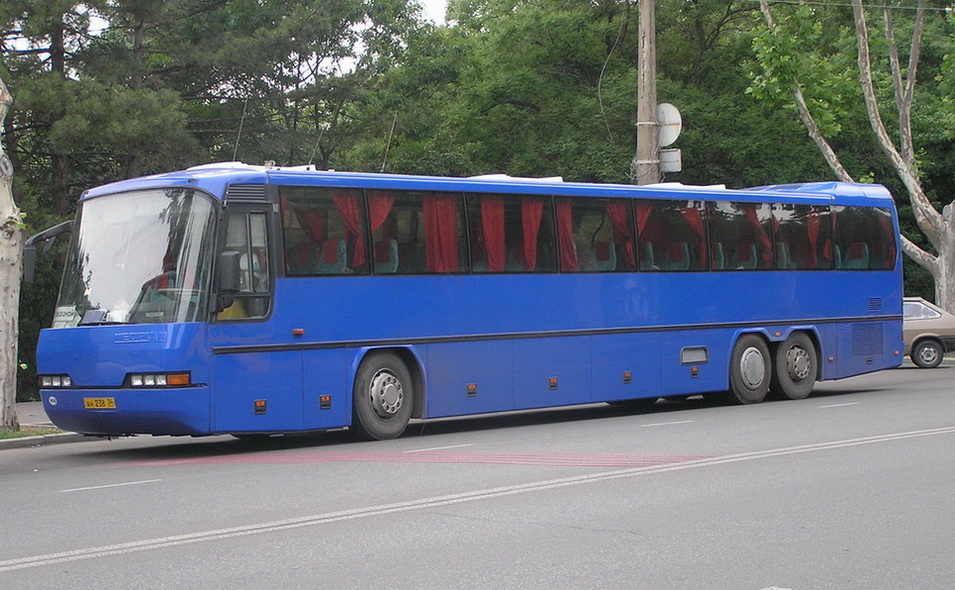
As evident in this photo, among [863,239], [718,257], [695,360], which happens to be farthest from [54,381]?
[863,239]

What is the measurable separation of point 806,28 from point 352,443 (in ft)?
66.7

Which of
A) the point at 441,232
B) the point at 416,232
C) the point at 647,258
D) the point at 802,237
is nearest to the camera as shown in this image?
the point at 416,232

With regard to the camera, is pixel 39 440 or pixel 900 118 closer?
pixel 39 440

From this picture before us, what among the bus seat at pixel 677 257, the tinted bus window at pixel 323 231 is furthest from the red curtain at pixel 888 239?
the tinted bus window at pixel 323 231

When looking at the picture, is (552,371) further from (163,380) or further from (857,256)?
(857,256)

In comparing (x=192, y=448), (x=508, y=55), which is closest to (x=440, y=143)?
(x=508, y=55)

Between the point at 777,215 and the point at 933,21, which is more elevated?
the point at 933,21

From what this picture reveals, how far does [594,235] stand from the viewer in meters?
18.2

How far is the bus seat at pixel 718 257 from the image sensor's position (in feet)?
65.4

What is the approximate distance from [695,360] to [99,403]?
9252 millimetres

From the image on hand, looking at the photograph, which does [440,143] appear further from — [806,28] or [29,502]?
[29,502]

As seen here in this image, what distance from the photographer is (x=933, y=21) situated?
41.7 m

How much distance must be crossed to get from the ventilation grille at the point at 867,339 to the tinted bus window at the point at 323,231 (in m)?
10.2

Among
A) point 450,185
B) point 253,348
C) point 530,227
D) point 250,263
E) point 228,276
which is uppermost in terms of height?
point 450,185
